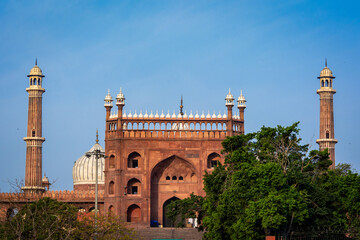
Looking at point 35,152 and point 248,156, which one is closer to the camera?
point 248,156

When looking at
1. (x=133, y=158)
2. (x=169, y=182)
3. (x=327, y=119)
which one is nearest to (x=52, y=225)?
(x=133, y=158)

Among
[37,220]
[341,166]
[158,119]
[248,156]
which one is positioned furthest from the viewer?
[341,166]

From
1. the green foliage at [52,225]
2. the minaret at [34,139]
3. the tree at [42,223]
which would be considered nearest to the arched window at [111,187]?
the minaret at [34,139]

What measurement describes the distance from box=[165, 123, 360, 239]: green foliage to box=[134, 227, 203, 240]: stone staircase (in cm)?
844

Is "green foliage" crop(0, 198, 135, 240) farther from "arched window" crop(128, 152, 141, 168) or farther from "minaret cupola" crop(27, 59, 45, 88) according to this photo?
"minaret cupola" crop(27, 59, 45, 88)

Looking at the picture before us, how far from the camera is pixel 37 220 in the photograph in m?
36.4

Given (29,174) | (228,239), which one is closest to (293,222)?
(228,239)

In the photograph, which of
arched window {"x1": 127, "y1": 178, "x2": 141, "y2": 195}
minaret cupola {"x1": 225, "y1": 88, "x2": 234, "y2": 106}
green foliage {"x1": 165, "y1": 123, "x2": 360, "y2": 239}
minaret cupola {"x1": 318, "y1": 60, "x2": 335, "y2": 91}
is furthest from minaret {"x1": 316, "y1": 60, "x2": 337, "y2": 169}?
green foliage {"x1": 165, "y1": 123, "x2": 360, "y2": 239}

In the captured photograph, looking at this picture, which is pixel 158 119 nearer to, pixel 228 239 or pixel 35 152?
pixel 35 152

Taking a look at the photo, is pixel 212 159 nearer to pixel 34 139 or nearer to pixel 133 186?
pixel 133 186

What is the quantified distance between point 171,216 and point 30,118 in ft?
67.6

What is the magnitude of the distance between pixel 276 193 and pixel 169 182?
2154 cm

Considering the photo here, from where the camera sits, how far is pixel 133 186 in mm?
57562

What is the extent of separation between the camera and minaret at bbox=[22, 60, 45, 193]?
2517 inches
